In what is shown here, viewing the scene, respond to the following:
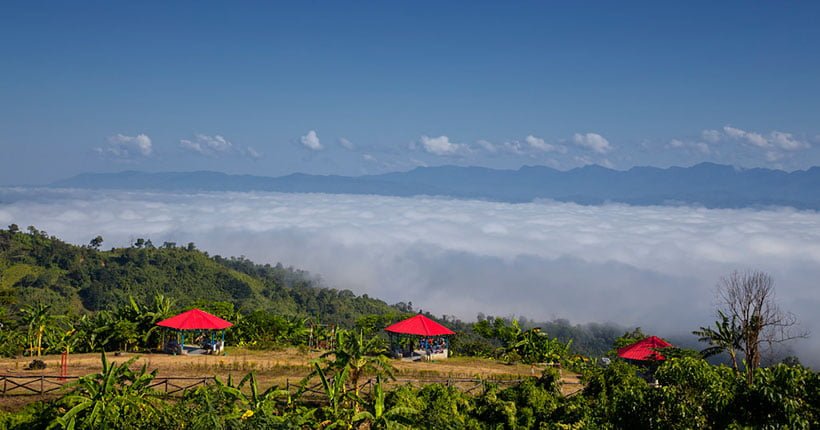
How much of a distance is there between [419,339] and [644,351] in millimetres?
12313

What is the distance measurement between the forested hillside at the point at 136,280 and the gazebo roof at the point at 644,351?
54203mm

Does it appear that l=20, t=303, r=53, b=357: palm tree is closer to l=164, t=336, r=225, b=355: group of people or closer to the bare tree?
l=164, t=336, r=225, b=355: group of people

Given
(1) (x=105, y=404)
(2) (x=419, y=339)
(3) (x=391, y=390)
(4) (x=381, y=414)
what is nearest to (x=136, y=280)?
(2) (x=419, y=339)

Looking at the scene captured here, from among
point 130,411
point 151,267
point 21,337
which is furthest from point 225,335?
point 151,267

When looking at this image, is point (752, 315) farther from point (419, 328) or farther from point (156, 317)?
point (156, 317)

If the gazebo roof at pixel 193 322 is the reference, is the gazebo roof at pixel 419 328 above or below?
below

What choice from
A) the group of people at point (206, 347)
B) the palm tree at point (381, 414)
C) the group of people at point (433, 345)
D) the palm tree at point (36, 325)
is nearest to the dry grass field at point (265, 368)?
the group of people at point (206, 347)

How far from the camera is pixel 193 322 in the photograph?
31.5 meters

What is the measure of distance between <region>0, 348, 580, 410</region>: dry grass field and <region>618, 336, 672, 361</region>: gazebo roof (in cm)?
314

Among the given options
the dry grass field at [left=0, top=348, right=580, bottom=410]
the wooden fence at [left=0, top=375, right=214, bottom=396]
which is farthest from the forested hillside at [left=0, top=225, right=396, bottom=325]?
the wooden fence at [left=0, top=375, right=214, bottom=396]

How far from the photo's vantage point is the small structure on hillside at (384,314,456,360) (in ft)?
115

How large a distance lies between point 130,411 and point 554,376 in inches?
667

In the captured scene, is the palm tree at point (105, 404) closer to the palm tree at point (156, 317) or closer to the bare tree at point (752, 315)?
the palm tree at point (156, 317)

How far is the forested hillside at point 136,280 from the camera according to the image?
8506 centimetres
